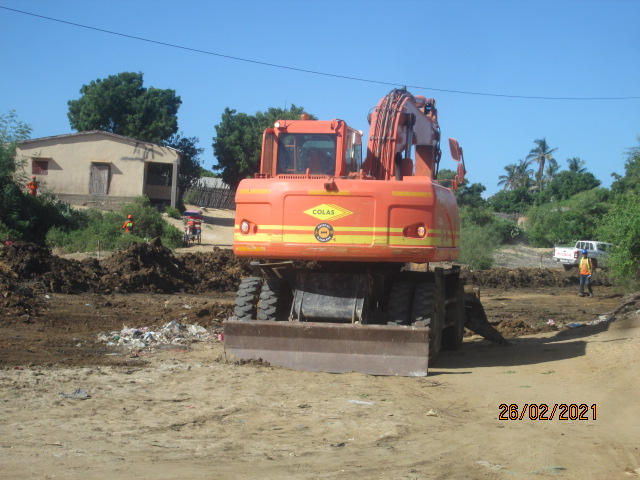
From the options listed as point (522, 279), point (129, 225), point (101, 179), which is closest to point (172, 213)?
point (101, 179)

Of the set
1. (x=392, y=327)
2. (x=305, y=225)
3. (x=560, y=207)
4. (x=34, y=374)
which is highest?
(x=560, y=207)

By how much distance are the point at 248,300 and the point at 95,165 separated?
107 ft

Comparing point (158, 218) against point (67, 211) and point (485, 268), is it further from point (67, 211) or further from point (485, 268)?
point (485, 268)

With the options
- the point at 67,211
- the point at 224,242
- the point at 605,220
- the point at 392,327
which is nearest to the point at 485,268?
the point at 224,242

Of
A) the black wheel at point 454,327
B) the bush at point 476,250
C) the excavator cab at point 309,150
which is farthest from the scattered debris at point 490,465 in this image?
the bush at point 476,250

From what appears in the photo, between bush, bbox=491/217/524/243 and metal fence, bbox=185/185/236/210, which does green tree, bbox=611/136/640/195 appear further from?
metal fence, bbox=185/185/236/210

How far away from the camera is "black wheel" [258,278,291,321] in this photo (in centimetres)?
1019

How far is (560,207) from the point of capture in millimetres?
56594

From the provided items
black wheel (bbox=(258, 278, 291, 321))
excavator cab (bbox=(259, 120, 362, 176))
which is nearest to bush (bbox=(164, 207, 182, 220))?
excavator cab (bbox=(259, 120, 362, 176))

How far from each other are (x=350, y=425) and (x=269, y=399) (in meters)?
1.35

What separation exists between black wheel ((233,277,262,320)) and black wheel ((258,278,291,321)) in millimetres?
91
